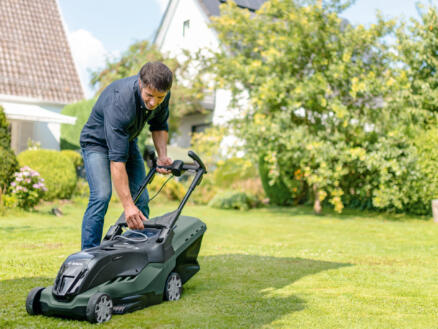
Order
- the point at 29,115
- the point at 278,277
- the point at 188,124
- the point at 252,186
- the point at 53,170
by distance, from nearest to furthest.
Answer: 1. the point at 278,277
2. the point at 53,170
3. the point at 29,115
4. the point at 252,186
5. the point at 188,124

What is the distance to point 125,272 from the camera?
345 cm

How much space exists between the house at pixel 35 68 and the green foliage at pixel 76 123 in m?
0.48

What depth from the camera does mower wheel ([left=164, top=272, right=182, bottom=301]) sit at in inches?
150

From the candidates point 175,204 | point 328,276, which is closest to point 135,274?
point 328,276

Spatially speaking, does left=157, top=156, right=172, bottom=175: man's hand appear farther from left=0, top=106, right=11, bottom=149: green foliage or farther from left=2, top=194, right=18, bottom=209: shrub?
left=0, top=106, right=11, bottom=149: green foliage

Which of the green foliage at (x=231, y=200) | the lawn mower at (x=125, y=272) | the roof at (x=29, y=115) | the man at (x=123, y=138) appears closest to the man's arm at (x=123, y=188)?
the man at (x=123, y=138)

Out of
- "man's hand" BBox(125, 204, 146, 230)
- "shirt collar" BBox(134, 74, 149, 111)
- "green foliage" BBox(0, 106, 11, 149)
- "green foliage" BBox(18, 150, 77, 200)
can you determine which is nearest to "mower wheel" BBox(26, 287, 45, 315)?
"man's hand" BBox(125, 204, 146, 230)

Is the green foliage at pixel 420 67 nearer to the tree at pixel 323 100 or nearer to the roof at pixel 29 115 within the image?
the tree at pixel 323 100

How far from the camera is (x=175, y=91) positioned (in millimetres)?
19516

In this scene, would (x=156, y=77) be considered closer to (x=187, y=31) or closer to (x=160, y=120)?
(x=160, y=120)

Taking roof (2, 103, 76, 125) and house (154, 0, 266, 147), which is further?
house (154, 0, 266, 147)

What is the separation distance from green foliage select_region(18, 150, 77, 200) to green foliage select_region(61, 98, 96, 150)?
203 inches

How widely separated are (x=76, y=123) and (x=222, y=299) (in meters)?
15.1

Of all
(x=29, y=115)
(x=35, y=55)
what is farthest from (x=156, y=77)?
(x=35, y=55)
